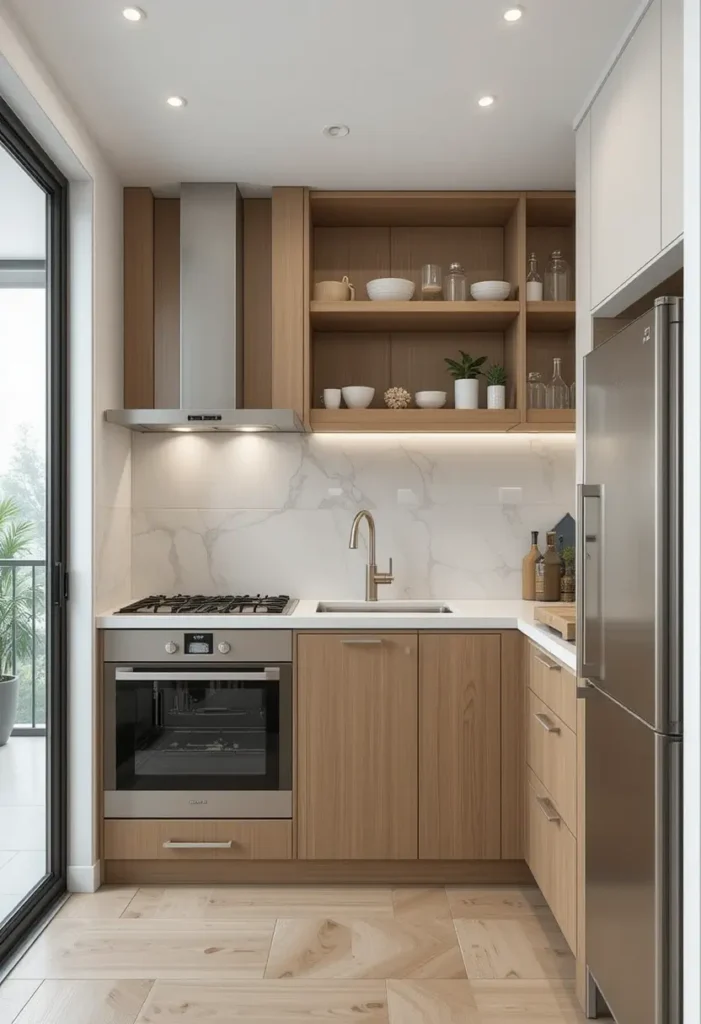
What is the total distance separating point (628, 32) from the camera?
7.14ft

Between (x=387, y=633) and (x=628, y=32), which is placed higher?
(x=628, y=32)

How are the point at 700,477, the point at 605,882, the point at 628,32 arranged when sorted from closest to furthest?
the point at 700,477
the point at 605,882
the point at 628,32

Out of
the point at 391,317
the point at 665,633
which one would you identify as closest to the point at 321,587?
the point at 391,317

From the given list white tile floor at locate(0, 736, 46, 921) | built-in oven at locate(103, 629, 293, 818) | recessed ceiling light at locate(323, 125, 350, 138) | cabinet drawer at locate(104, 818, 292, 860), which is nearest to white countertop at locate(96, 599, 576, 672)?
built-in oven at locate(103, 629, 293, 818)

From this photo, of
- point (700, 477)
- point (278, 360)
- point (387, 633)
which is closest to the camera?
point (700, 477)

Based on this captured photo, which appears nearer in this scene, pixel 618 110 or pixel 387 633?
pixel 618 110

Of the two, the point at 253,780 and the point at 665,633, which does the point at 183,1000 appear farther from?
the point at 665,633

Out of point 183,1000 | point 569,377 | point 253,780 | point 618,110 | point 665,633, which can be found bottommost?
point 183,1000

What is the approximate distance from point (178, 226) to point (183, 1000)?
9.18 feet

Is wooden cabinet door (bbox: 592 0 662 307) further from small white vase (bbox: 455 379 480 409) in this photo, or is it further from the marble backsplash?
the marble backsplash

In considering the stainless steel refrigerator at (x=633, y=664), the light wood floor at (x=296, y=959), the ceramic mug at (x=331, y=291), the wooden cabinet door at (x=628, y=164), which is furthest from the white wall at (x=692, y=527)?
the ceramic mug at (x=331, y=291)

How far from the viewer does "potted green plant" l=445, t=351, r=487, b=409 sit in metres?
3.33

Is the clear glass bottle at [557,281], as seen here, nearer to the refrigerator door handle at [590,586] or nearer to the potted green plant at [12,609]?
the refrigerator door handle at [590,586]

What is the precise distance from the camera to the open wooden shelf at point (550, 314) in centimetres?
326
